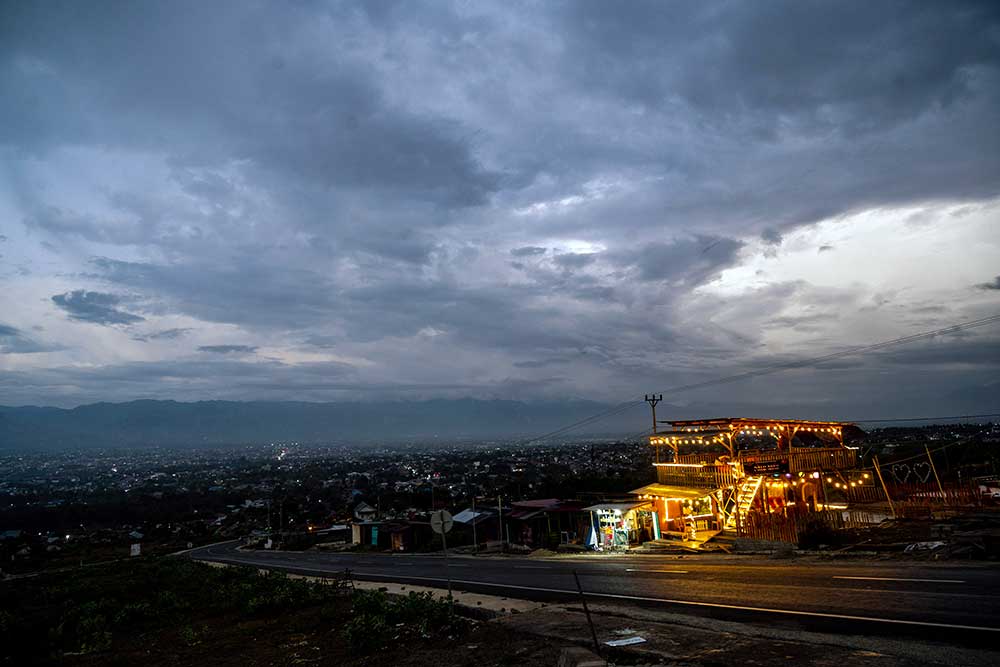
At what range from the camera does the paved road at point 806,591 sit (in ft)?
31.0

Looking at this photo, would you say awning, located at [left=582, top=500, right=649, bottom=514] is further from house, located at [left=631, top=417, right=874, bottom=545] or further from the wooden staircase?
the wooden staircase

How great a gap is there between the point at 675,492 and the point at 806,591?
54.8 feet

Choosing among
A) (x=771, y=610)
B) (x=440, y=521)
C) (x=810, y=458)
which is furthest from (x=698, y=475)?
(x=771, y=610)

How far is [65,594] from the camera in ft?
106

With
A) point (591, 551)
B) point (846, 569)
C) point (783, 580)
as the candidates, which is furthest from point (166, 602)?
point (846, 569)

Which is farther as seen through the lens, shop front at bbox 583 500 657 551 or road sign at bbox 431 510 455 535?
shop front at bbox 583 500 657 551

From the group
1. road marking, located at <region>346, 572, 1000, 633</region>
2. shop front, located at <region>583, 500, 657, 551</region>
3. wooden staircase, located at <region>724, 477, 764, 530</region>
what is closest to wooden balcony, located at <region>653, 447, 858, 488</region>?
wooden staircase, located at <region>724, 477, 764, 530</region>

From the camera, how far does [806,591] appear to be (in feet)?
42.0

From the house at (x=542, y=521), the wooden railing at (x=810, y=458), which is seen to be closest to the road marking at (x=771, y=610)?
the wooden railing at (x=810, y=458)

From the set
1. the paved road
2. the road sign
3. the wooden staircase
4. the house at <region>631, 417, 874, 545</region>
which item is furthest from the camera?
the house at <region>631, 417, 874, 545</region>

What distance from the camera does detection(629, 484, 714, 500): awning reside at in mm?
28125

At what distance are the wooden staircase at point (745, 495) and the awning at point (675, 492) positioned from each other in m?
1.38

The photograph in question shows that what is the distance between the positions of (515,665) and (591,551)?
23.1m

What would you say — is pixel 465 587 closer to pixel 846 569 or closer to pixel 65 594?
pixel 846 569
